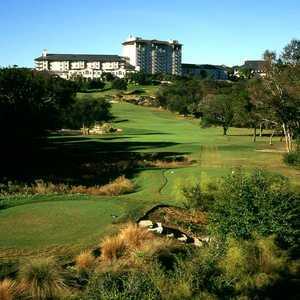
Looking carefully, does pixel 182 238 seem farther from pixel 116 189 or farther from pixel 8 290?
pixel 116 189

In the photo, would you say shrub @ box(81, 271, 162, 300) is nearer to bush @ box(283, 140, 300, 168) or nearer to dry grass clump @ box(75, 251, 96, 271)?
dry grass clump @ box(75, 251, 96, 271)

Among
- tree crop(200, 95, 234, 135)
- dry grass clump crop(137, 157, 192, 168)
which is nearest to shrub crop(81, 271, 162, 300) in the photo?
dry grass clump crop(137, 157, 192, 168)

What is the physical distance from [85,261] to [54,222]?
3.57m

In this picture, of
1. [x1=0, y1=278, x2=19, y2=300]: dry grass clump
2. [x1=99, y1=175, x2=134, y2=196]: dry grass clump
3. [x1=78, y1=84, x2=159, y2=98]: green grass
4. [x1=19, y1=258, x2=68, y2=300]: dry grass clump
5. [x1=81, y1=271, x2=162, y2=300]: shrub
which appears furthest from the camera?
[x1=78, y1=84, x2=159, y2=98]: green grass

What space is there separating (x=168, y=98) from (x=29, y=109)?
319ft

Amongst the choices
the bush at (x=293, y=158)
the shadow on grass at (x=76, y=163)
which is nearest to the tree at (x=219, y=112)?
the shadow on grass at (x=76, y=163)

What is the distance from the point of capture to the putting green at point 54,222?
40.9 feet

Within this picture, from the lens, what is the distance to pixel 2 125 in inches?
1382

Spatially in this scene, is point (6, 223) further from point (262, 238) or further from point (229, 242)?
point (262, 238)

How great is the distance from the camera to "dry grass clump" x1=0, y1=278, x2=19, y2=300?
886 cm

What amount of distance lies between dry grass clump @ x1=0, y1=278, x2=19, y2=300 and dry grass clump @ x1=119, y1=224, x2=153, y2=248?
4.02 meters

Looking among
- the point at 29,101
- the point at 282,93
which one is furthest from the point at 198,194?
the point at 29,101

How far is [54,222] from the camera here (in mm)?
14164

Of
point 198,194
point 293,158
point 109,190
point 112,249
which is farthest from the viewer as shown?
point 293,158
